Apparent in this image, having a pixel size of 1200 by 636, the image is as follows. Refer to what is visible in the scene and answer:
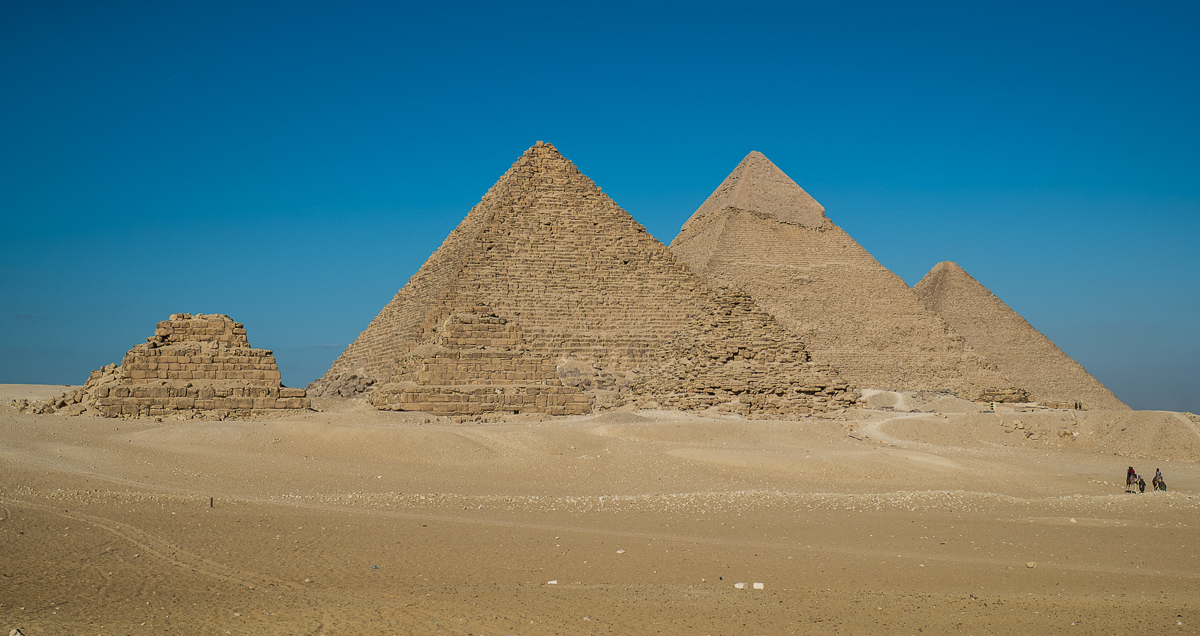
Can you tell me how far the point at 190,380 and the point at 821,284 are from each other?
1629 inches

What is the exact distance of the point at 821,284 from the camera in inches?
2158

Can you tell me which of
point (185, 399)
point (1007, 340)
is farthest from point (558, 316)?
point (1007, 340)

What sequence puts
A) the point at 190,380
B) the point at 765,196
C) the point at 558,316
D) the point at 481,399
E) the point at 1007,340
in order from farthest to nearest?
the point at 1007,340
the point at 765,196
the point at 558,316
the point at 481,399
the point at 190,380

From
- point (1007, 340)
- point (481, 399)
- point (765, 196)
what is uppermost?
point (765, 196)

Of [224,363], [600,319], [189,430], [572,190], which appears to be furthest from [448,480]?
[572,190]

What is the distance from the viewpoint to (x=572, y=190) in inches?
1603

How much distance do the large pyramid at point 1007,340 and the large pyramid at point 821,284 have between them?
9.86 m

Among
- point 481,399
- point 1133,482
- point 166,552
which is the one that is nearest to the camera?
point 166,552

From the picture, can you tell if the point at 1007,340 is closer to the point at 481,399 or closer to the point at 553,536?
the point at 481,399

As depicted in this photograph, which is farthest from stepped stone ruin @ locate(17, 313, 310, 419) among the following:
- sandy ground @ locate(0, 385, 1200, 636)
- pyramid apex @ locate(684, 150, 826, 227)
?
pyramid apex @ locate(684, 150, 826, 227)

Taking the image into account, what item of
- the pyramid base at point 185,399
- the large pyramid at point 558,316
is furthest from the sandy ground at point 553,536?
the large pyramid at point 558,316

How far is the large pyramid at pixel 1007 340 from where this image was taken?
59.5 m

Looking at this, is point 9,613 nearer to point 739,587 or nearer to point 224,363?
point 739,587

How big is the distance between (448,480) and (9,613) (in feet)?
21.3
